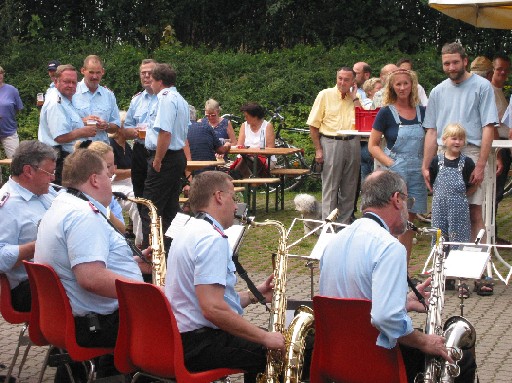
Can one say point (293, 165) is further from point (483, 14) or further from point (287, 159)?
point (483, 14)

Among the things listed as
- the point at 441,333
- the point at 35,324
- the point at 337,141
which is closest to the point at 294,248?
the point at 337,141

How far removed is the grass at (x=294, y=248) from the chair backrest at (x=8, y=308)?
436 centimetres

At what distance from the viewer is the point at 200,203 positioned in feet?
16.8

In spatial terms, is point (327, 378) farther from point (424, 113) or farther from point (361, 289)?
point (424, 113)

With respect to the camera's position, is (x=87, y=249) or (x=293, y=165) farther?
(x=293, y=165)

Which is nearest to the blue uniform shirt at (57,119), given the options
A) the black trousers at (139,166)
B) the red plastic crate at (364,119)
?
the black trousers at (139,166)

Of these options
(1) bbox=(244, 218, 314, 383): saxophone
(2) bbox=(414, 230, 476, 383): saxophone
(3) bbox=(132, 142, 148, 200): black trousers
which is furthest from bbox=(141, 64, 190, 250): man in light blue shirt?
(2) bbox=(414, 230, 476, 383): saxophone

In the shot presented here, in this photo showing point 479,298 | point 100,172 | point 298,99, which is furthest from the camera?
point 298,99

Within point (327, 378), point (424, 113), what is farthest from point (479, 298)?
point (327, 378)

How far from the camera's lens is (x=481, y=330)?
25.3 ft

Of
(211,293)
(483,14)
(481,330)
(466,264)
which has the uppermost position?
(483,14)

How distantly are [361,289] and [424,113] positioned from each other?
190 inches

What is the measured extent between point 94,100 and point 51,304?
5.35 m

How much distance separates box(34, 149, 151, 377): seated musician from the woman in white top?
884 centimetres
